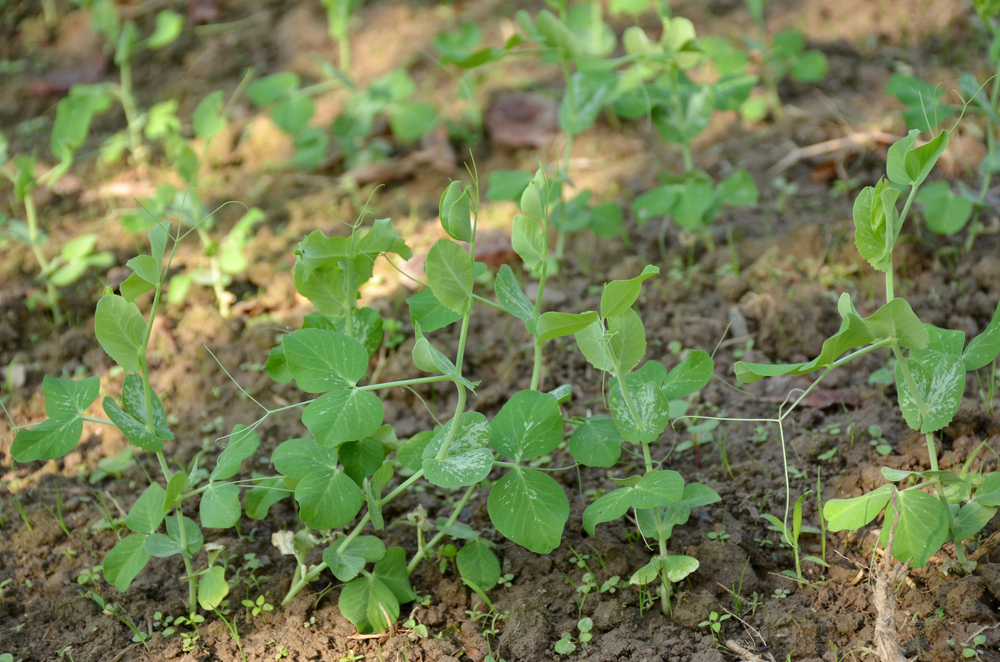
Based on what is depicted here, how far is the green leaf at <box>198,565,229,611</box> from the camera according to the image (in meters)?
1.45

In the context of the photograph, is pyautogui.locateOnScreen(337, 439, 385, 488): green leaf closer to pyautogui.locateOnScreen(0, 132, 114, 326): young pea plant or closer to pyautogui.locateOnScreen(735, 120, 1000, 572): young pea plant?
pyautogui.locateOnScreen(735, 120, 1000, 572): young pea plant

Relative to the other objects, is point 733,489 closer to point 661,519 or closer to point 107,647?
point 661,519

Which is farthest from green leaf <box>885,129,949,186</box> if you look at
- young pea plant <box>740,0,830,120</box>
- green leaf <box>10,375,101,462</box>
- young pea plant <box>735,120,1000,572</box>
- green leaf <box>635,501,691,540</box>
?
young pea plant <box>740,0,830,120</box>

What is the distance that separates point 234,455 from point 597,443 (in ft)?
2.09

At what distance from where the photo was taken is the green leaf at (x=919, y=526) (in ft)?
4.11

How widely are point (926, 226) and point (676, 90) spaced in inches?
32.5

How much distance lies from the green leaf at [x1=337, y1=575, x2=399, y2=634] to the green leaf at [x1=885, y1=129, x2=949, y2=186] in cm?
113

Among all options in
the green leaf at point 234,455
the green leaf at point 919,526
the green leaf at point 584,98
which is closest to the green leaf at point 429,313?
the green leaf at point 234,455

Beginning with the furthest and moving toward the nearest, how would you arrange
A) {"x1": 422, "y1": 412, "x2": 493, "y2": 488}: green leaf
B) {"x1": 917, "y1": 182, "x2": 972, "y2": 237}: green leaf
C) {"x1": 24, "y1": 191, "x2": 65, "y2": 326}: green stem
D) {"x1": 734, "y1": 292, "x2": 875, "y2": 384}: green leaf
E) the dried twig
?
the dried twig, {"x1": 24, "y1": 191, "x2": 65, "y2": 326}: green stem, {"x1": 917, "y1": 182, "x2": 972, "y2": 237}: green leaf, {"x1": 422, "y1": 412, "x2": 493, "y2": 488}: green leaf, {"x1": 734, "y1": 292, "x2": 875, "y2": 384}: green leaf

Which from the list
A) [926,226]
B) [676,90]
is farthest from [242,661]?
[926,226]

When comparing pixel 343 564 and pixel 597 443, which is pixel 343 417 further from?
pixel 597 443

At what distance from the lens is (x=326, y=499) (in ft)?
4.39

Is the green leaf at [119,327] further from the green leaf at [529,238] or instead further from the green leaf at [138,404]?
the green leaf at [529,238]

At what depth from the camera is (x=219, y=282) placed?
2.37 meters
